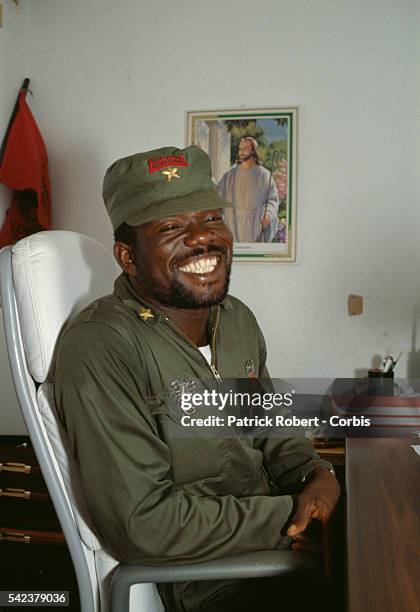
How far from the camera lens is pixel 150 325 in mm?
1192

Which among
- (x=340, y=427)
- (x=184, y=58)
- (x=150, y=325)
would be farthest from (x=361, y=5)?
(x=150, y=325)

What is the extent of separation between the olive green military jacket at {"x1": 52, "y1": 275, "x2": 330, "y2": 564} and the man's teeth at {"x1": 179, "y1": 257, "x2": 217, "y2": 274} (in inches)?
4.3

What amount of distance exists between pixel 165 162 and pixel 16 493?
1235 millimetres

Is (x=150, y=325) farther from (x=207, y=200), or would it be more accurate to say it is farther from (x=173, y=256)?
(x=207, y=200)

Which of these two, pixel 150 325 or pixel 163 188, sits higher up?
pixel 163 188

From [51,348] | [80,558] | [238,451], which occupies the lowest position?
[80,558]

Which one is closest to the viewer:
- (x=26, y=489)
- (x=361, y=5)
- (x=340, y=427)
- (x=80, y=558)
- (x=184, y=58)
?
(x=80, y=558)

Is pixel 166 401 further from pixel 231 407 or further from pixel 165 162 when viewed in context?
pixel 165 162

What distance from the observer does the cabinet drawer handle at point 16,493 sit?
6.26ft

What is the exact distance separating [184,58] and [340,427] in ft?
5.36

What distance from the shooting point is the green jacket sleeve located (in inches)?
38.3

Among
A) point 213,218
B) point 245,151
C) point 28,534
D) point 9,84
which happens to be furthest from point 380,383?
point 9,84

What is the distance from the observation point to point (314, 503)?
1098 mm

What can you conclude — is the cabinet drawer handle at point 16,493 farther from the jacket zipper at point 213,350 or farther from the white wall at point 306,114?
the white wall at point 306,114
